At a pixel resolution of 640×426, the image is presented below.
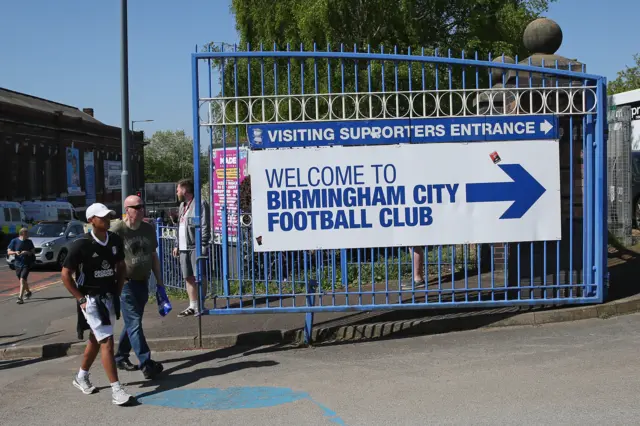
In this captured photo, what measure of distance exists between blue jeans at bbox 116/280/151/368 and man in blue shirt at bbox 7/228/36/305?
8.18 m

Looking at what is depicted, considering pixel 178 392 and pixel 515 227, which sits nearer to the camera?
pixel 178 392

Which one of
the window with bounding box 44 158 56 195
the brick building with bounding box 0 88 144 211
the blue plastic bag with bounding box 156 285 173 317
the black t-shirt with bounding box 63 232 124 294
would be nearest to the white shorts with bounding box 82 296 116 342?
the black t-shirt with bounding box 63 232 124 294

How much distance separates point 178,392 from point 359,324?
8.21 feet

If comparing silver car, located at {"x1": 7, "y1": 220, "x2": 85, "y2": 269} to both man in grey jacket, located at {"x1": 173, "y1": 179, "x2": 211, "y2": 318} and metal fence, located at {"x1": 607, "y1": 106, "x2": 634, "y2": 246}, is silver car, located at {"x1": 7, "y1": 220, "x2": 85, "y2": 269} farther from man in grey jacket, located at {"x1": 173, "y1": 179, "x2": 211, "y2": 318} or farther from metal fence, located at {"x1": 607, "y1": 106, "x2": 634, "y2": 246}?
metal fence, located at {"x1": 607, "y1": 106, "x2": 634, "y2": 246}

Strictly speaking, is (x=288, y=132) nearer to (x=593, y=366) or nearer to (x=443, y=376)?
(x=443, y=376)

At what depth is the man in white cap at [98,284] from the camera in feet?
19.6

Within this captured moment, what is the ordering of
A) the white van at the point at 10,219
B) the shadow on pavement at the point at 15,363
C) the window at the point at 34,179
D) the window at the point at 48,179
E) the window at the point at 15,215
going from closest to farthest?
1. the shadow on pavement at the point at 15,363
2. the white van at the point at 10,219
3. the window at the point at 15,215
4. the window at the point at 34,179
5. the window at the point at 48,179

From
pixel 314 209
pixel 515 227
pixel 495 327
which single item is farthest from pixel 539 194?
pixel 314 209

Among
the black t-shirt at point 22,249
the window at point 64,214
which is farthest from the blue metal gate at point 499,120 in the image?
the window at point 64,214

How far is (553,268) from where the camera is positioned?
8.09 metres

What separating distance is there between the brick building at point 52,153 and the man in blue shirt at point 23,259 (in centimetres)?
3567

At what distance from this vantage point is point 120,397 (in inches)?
231

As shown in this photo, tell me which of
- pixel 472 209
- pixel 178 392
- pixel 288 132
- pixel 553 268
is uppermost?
pixel 288 132

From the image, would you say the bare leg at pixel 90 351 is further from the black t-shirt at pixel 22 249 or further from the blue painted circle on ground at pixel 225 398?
the black t-shirt at pixel 22 249
